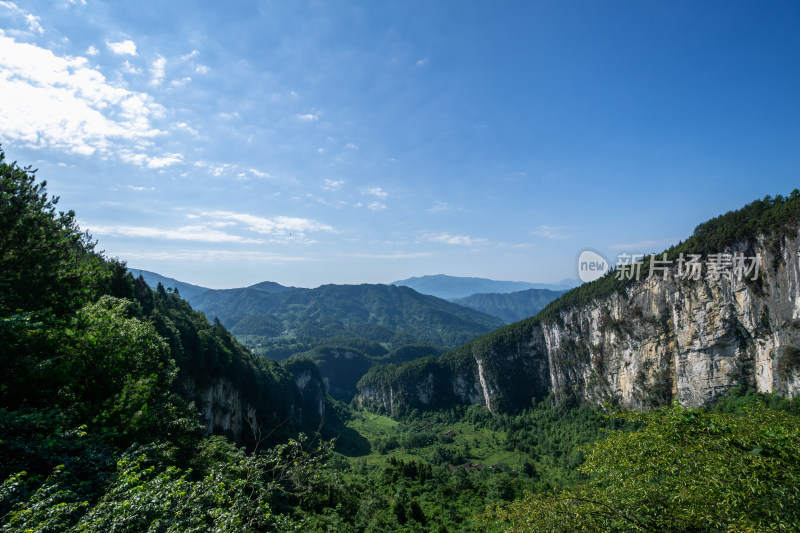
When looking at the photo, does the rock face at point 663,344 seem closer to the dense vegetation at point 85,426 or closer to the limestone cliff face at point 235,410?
the limestone cliff face at point 235,410

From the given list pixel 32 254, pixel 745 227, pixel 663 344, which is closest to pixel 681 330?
pixel 663 344

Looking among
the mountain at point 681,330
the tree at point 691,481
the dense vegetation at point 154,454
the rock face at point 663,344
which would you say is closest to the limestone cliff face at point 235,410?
the dense vegetation at point 154,454

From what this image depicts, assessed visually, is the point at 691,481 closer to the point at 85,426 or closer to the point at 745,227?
the point at 85,426

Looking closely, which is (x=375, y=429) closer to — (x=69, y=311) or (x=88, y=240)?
(x=88, y=240)

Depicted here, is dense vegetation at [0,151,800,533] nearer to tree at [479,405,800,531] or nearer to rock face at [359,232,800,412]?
tree at [479,405,800,531]

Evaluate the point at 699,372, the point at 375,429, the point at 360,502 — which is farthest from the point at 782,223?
the point at 375,429

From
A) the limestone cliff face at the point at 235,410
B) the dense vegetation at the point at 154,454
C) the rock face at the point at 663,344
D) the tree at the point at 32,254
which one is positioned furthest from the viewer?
the rock face at the point at 663,344
